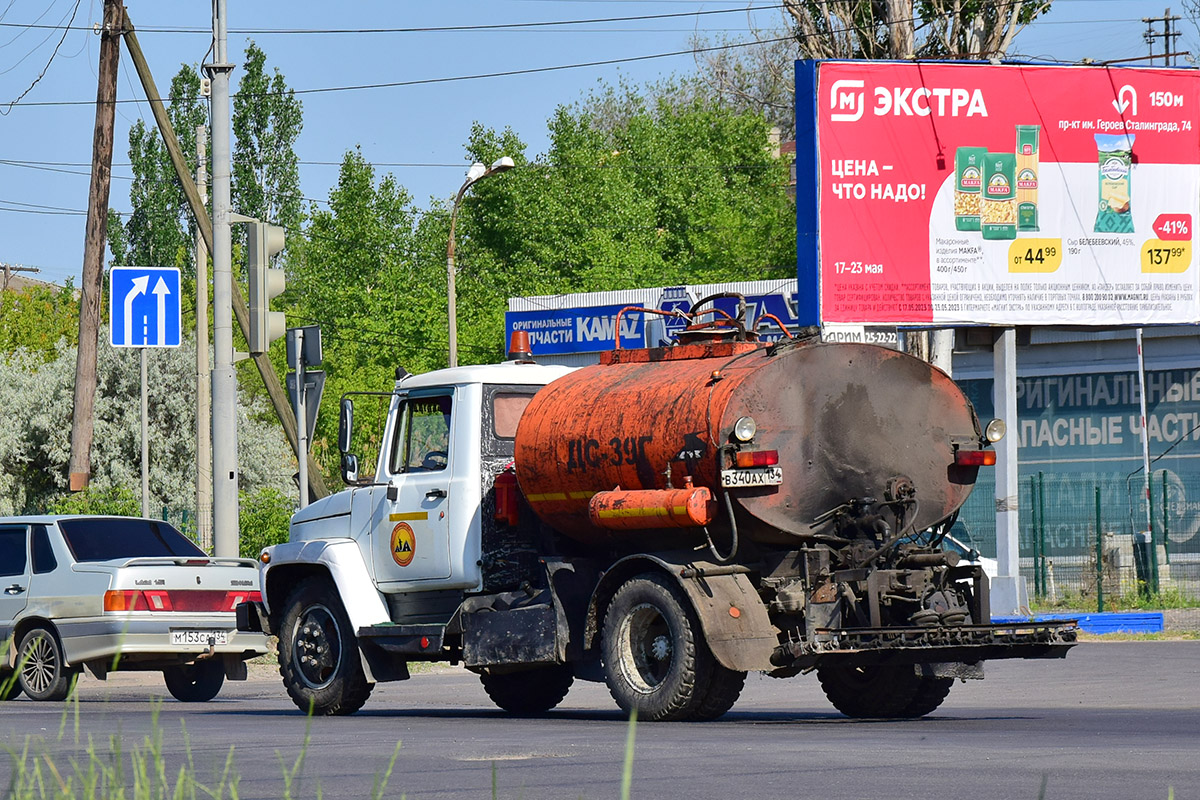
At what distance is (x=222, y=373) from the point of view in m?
19.4

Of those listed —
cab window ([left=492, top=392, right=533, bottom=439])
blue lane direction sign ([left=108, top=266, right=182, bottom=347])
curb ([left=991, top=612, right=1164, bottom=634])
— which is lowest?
curb ([left=991, top=612, right=1164, bottom=634])

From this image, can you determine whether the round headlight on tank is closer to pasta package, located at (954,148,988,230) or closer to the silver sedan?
the silver sedan

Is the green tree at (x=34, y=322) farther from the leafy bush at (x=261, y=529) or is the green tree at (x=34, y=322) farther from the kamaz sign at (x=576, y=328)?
the leafy bush at (x=261, y=529)

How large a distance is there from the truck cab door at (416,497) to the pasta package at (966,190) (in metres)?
10.9

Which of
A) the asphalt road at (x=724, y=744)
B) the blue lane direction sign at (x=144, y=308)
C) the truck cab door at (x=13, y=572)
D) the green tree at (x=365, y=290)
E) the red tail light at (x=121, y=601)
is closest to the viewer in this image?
the asphalt road at (x=724, y=744)

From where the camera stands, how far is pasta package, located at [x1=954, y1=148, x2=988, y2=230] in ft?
74.8

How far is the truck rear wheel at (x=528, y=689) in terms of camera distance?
14289mm

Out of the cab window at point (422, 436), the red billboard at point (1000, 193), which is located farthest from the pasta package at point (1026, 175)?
the cab window at point (422, 436)

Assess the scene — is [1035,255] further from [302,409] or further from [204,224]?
[204,224]

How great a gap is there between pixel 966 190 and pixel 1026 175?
2.81ft

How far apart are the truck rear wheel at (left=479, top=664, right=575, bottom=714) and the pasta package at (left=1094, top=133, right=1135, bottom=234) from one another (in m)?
12.0

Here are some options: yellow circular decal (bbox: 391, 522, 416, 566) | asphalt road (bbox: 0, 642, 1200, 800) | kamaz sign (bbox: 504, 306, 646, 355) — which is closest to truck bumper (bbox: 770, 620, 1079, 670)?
asphalt road (bbox: 0, 642, 1200, 800)

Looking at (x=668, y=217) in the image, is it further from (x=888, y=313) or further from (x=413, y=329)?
(x=888, y=313)

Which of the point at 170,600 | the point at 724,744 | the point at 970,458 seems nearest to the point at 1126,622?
the point at 970,458
